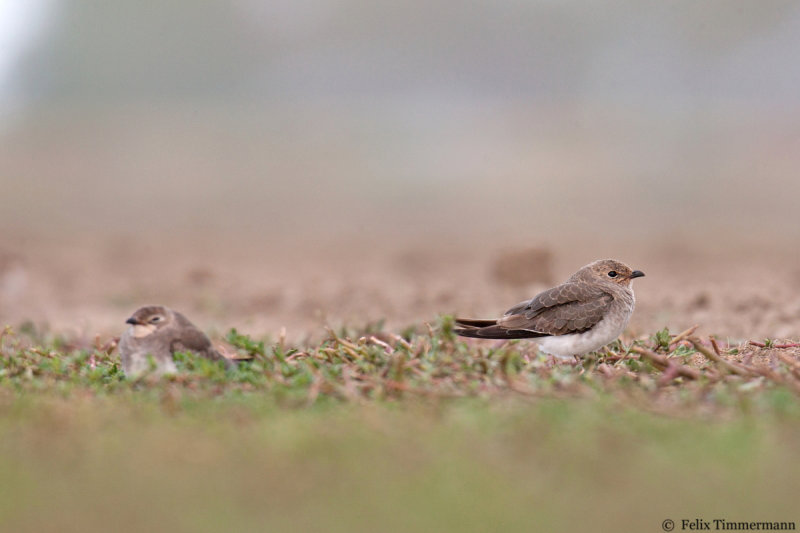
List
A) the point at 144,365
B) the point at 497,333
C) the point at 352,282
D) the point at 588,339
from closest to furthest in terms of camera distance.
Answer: the point at 144,365 → the point at 588,339 → the point at 497,333 → the point at 352,282

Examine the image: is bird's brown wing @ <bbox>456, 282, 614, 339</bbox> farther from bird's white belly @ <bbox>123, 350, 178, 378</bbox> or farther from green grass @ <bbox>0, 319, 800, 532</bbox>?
bird's white belly @ <bbox>123, 350, 178, 378</bbox>

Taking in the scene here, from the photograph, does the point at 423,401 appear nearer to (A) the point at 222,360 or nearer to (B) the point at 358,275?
(A) the point at 222,360

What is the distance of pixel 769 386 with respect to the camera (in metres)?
5.61

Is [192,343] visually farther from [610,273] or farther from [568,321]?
[610,273]

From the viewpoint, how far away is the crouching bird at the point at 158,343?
6164mm

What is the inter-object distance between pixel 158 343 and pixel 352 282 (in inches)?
328

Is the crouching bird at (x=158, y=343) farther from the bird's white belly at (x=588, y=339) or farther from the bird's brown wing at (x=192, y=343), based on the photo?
the bird's white belly at (x=588, y=339)

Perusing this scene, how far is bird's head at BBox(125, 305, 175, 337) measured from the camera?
627 centimetres

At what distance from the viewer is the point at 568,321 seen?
22.6 feet

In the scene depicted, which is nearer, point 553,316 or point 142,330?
point 142,330

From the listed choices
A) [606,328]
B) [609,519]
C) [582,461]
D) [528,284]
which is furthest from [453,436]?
[528,284]

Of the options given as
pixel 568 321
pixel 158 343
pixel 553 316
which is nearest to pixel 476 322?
pixel 553 316

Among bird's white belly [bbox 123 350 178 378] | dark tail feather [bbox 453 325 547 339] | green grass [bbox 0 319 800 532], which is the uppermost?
dark tail feather [bbox 453 325 547 339]

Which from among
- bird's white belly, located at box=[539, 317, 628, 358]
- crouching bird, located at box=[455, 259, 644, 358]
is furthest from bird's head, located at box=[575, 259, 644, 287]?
bird's white belly, located at box=[539, 317, 628, 358]
